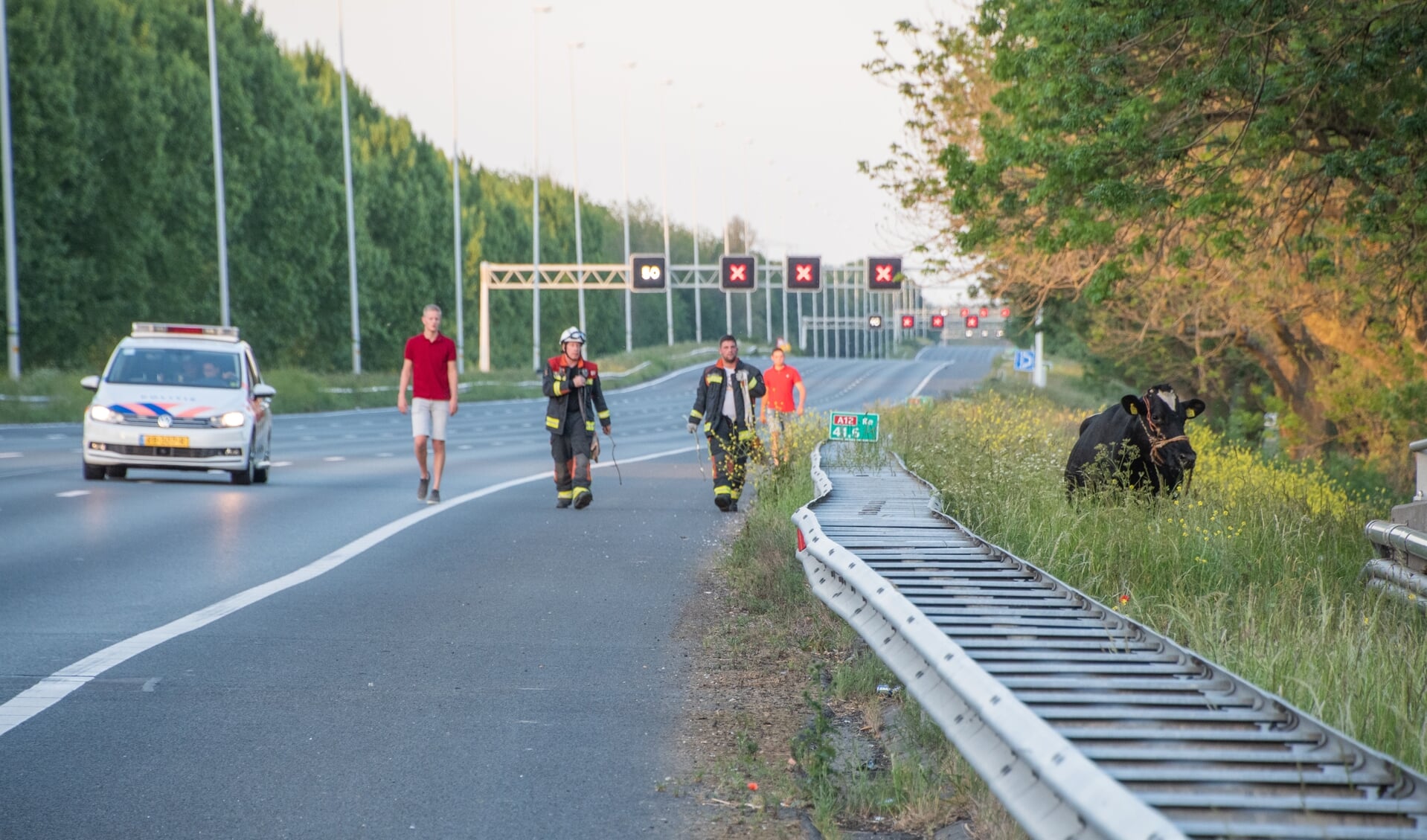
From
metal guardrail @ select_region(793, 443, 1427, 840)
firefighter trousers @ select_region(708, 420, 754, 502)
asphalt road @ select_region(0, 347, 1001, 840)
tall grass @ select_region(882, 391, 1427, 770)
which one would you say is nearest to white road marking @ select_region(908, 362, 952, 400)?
firefighter trousers @ select_region(708, 420, 754, 502)

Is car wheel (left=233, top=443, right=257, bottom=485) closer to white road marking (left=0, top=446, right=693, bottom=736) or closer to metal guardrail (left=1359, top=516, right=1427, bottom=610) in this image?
white road marking (left=0, top=446, right=693, bottom=736)

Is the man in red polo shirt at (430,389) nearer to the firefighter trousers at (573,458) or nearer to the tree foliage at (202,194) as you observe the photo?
the firefighter trousers at (573,458)

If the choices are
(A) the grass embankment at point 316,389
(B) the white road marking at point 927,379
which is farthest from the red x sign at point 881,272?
(A) the grass embankment at point 316,389

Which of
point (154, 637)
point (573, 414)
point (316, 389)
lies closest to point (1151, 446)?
point (573, 414)

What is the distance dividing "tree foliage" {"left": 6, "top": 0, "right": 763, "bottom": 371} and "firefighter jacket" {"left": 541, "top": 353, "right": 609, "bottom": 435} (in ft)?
122

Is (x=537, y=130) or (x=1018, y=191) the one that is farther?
(x=537, y=130)

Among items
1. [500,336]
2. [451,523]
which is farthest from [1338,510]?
[500,336]

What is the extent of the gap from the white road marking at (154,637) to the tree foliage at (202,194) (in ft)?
132

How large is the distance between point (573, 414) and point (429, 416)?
5.02ft

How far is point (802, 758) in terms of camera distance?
19.9ft

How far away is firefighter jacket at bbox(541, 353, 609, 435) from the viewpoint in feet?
54.5

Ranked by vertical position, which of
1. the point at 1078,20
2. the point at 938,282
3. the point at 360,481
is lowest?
the point at 360,481

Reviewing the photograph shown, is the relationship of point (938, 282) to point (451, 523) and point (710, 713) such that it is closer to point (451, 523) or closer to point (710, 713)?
point (451, 523)

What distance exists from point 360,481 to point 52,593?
401 inches
